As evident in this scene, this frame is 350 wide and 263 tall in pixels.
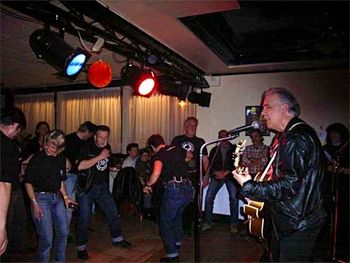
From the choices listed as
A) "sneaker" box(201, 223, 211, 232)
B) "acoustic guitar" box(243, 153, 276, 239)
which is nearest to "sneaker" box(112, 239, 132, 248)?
"sneaker" box(201, 223, 211, 232)

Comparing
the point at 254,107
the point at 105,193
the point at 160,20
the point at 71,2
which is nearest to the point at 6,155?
the point at 71,2

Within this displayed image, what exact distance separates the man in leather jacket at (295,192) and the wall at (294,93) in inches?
147

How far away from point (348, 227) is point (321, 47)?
2.39 metres

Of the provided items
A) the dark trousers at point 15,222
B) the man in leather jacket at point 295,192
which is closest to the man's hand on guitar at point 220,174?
the dark trousers at point 15,222

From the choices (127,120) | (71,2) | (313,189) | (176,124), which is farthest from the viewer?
(127,120)

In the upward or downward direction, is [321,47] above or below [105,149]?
above

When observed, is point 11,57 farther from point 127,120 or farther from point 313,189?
point 313,189

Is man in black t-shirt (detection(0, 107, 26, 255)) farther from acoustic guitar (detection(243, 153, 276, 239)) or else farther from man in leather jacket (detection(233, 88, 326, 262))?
acoustic guitar (detection(243, 153, 276, 239))

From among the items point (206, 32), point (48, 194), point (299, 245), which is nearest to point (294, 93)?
point (206, 32)

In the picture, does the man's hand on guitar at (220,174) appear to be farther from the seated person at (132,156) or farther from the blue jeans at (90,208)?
the blue jeans at (90,208)

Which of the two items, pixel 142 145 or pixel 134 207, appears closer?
pixel 134 207

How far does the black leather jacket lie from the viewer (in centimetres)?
193

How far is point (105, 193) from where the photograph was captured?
3850mm

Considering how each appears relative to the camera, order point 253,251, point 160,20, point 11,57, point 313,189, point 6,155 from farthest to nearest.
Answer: point 11,57, point 253,251, point 160,20, point 6,155, point 313,189
